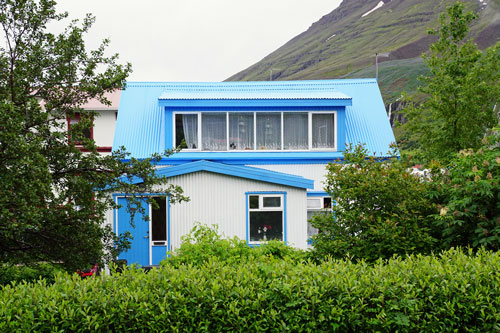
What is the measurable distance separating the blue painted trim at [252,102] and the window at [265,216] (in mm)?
4658

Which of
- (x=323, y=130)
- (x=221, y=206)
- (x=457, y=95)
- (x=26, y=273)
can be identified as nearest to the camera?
(x=26, y=273)

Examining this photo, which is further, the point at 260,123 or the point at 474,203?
the point at 260,123

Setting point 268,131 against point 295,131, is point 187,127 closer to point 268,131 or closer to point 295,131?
point 268,131

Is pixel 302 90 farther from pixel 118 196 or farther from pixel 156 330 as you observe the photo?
pixel 156 330

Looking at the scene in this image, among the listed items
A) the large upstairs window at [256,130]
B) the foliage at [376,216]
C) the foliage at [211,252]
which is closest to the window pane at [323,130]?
the large upstairs window at [256,130]

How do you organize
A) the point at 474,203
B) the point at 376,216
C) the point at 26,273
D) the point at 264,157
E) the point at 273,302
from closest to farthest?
the point at 273,302 < the point at 474,203 < the point at 376,216 < the point at 26,273 < the point at 264,157

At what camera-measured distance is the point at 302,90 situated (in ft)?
74.7

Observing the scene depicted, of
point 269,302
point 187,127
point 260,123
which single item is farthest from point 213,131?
point 269,302

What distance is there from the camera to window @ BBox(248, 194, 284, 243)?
51.9 feet

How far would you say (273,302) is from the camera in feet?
18.9

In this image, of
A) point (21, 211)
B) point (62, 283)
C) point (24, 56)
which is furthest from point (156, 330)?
point (24, 56)

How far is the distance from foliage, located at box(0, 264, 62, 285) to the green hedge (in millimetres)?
5296

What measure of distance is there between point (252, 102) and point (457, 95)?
7485 millimetres

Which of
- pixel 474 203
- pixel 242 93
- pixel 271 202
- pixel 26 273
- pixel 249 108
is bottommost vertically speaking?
pixel 26 273
